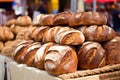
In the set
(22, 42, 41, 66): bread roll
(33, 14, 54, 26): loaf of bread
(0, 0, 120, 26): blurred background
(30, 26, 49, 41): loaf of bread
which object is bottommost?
(0, 0, 120, 26): blurred background

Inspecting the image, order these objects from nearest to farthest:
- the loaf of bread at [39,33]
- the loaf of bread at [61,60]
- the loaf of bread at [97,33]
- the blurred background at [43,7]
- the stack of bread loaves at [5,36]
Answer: the loaf of bread at [61,60]
the loaf of bread at [97,33]
the loaf of bread at [39,33]
the stack of bread loaves at [5,36]
the blurred background at [43,7]

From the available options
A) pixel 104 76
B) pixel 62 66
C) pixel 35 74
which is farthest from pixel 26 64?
pixel 104 76

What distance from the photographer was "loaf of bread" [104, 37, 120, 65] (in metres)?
1.74

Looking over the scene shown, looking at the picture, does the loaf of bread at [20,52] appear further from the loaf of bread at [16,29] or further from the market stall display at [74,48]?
the loaf of bread at [16,29]

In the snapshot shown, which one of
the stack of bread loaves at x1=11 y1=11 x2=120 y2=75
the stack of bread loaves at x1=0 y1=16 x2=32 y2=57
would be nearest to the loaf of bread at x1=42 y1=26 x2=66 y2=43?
the stack of bread loaves at x1=11 y1=11 x2=120 y2=75

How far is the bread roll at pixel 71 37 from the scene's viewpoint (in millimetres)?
1638

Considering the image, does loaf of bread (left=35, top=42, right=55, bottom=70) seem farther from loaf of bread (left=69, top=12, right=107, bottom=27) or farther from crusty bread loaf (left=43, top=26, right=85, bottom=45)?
loaf of bread (left=69, top=12, right=107, bottom=27)

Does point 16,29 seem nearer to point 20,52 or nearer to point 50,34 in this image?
point 20,52

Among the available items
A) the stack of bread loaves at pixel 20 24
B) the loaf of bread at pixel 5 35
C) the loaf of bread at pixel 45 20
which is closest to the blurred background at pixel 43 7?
the stack of bread loaves at pixel 20 24

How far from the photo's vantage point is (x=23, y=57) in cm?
198

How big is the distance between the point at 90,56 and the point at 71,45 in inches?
5.3

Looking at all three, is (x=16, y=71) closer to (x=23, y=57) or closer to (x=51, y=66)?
(x=23, y=57)

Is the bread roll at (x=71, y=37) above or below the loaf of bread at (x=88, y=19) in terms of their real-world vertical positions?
below

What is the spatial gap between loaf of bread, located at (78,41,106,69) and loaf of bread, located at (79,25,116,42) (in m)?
0.05
